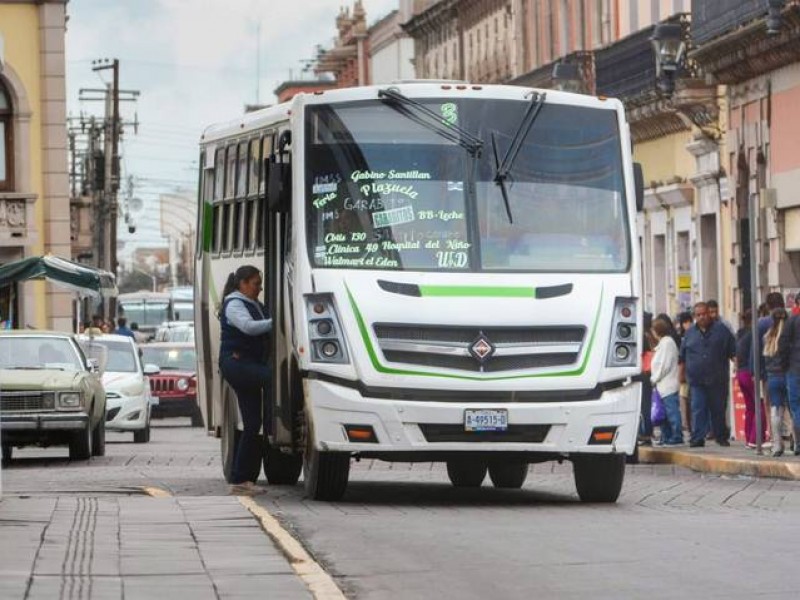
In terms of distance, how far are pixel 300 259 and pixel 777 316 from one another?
32.1 ft

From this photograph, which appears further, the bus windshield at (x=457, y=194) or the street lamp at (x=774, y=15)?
the street lamp at (x=774, y=15)

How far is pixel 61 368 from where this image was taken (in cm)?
3109

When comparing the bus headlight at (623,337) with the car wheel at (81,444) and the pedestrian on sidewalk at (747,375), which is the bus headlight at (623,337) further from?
the car wheel at (81,444)

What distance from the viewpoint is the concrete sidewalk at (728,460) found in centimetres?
2561

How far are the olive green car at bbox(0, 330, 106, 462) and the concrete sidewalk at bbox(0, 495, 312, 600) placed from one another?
11.6 metres

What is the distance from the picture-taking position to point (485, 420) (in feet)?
61.0

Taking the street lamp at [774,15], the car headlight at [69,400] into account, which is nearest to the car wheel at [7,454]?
the car headlight at [69,400]

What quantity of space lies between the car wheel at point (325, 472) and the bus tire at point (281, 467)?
9.67ft

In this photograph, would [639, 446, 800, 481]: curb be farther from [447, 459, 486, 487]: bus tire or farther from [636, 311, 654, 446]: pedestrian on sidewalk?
[447, 459, 486, 487]: bus tire

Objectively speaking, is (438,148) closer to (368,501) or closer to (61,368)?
(368,501)

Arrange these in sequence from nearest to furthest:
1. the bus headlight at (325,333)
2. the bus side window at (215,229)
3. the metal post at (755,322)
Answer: the bus headlight at (325,333)
the bus side window at (215,229)
the metal post at (755,322)

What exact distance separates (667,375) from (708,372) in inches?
51.2

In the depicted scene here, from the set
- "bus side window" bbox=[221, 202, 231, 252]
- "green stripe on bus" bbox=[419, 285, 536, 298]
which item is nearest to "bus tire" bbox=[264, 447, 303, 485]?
"bus side window" bbox=[221, 202, 231, 252]

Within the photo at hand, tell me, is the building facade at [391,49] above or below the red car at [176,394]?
above
